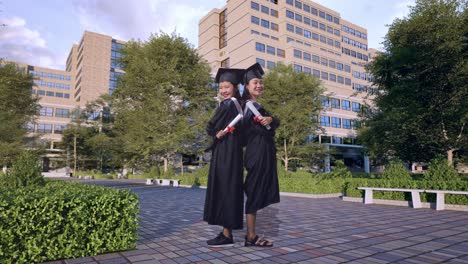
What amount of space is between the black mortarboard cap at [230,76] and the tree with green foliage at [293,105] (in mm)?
26386

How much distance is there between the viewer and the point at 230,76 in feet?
17.2

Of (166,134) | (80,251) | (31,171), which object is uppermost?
(166,134)

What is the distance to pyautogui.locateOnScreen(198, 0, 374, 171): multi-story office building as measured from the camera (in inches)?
2092

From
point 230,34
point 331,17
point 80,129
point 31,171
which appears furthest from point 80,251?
point 331,17

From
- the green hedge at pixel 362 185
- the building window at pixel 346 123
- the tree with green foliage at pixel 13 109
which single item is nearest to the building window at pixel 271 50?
the building window at pixel 346 123

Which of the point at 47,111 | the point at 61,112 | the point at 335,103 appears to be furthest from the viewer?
the point at 61,112

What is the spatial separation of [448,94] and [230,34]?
148ft

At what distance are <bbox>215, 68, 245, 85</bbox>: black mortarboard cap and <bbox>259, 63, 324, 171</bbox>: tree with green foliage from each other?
26386 mm

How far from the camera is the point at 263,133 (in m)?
4.98

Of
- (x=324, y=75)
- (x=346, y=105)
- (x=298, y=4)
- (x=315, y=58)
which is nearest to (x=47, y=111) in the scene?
(x=315, y=58)

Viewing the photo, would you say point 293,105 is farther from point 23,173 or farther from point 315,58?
point 315,58

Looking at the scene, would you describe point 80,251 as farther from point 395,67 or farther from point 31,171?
point 395,67

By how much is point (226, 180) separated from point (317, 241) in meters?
1.90

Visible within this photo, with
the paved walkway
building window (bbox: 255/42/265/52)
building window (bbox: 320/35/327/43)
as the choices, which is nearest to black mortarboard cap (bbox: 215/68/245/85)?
the paved walkway
